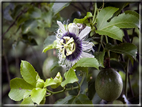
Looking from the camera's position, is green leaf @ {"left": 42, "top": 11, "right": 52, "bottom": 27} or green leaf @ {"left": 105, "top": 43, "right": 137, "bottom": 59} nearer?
green leaf @ {"left": 105, "top": 43, "right": 137, "bottom": 59}

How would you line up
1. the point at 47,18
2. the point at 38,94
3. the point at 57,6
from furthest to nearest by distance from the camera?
1. the point at 47,18
2. the point at 57,6
3. the point at 38,94

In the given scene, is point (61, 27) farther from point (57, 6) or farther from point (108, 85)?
point (108, 85)

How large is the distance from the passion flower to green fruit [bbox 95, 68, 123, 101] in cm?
7

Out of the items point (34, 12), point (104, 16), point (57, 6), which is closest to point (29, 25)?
point (34, 12)

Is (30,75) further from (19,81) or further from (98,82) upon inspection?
(98,82)

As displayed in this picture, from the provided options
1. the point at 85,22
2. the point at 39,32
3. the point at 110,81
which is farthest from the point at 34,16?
the point at 39,32

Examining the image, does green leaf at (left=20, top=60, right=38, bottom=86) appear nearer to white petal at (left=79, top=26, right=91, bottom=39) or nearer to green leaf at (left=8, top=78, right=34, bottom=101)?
green leaf at (left=8, top=78, right=34, bottom=101)

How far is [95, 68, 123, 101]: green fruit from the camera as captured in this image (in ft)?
1.39

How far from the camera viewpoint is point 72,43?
41 cm

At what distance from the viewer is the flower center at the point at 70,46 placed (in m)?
0.41

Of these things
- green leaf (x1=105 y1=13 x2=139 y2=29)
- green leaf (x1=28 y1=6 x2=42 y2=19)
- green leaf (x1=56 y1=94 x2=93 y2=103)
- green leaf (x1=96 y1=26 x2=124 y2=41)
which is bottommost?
green leaf (x1=56 y1=94 x2=93 y2=103)

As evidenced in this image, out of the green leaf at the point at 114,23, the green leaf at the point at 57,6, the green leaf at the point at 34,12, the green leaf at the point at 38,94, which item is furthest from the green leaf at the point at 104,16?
the green leaf at the point at 34,12

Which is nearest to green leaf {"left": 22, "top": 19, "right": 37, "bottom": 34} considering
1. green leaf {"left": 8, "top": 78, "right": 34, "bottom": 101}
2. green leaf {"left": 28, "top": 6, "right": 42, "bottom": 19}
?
green leaf {"left": 28, "top": 6, "right": 42, "bottom": 19}

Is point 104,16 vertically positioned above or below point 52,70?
Answer: above
